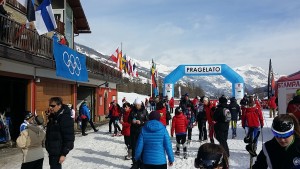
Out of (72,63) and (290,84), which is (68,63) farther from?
(290,84)

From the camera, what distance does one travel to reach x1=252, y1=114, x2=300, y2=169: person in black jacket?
2.97m

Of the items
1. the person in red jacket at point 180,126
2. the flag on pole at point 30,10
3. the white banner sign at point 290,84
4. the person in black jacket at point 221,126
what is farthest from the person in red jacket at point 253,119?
the flag on pole at point 30,10

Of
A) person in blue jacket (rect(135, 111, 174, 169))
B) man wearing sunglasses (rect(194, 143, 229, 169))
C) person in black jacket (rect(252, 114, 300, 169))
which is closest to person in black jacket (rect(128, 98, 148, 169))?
person in blue jacket (rect(135, 111, 174, 169))

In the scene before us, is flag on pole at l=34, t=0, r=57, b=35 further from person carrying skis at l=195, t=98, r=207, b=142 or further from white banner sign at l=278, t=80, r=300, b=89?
white banner sign at l=278, t=80, r=300, b=89

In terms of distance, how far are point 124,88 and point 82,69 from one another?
6196 centimetres

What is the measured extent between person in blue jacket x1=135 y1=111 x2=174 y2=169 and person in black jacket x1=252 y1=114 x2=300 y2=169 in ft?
8.71

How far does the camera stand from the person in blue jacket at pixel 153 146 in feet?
18.6

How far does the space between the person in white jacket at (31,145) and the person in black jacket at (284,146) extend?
12.5 feet

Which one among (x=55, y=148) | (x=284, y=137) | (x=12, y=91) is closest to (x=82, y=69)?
(x=12, y=91)

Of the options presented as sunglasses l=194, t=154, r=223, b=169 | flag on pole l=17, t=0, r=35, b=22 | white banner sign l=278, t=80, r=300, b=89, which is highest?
flag on pole l=17, t=0, r=35, b=22

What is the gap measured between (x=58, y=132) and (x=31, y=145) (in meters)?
0.50

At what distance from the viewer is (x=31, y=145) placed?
17.9ft

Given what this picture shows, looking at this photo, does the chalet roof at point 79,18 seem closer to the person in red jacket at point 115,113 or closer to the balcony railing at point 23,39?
the balcony railing at point 23,39

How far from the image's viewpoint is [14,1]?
1536cm
